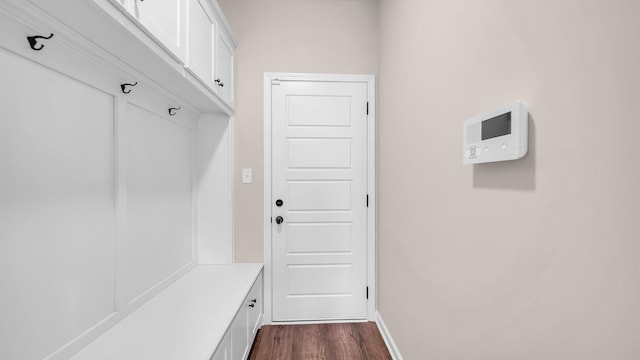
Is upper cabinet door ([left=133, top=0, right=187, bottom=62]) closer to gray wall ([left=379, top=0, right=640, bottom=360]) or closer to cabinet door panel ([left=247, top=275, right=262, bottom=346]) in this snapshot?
gray wall ([left=379, top=0, right=640, bottom=360])

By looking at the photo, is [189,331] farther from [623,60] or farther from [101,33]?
[623,60]

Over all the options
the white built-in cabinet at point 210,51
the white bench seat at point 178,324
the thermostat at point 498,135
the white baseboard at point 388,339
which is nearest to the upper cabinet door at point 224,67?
the white built-in cabinet at point 210,51

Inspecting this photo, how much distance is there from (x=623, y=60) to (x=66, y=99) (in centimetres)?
166

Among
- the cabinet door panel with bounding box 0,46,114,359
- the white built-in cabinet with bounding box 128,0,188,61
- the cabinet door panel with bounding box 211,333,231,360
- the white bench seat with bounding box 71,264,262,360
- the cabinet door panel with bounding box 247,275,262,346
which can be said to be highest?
the white built-in cabinet with bounding box 128,0,188,61

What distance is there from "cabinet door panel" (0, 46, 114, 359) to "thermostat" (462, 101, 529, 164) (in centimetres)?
150

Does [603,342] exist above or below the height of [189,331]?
above

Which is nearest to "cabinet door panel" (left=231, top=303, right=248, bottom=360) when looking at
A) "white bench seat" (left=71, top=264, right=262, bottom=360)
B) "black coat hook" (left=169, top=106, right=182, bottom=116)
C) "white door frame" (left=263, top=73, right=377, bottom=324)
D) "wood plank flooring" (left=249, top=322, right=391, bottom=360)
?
"white bench seat" (left=71, top=264, right=262, bottom=360)

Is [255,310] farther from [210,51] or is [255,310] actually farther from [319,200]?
[210,51]

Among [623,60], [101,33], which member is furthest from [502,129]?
[101,33]

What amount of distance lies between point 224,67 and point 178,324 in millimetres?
1733

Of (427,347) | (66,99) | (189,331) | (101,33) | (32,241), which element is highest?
(101,33)

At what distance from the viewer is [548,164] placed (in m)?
0.75

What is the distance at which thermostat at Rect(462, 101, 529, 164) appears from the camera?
2.65 feet

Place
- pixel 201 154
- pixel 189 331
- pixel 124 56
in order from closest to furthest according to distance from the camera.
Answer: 1. pixel 124 56
2. pixel 189 331
3. pixel 201 154
